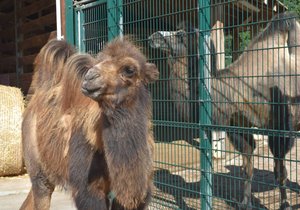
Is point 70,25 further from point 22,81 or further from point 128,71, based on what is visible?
point 22,81

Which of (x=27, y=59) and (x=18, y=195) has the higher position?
(x=27, y=59)

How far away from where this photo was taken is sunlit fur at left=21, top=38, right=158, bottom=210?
2.67m

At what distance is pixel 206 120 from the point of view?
4305 millimetres

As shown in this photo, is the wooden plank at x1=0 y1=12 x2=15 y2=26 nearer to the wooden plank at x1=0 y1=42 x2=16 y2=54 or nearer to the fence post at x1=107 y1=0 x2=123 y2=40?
the wooden plank at x1=0 y1=42 x2=16 y2=54

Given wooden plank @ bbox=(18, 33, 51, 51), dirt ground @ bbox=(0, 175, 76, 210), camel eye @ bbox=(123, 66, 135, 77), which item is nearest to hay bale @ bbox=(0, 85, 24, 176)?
dirt ground @ bbox=(0, 175, 76, 210)

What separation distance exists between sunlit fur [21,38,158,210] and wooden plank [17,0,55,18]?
246 inches

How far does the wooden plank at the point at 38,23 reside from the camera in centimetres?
906

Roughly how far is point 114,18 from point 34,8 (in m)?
5.25

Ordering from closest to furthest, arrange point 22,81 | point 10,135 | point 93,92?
point 93,92 < point 10,135 < point 22,81

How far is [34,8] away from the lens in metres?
9.81

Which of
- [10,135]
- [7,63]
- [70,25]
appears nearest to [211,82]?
[70,25]

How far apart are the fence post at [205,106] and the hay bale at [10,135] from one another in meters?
3.71

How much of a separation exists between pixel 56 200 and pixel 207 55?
280 centimetres

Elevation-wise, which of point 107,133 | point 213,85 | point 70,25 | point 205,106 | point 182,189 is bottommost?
point 182,189
